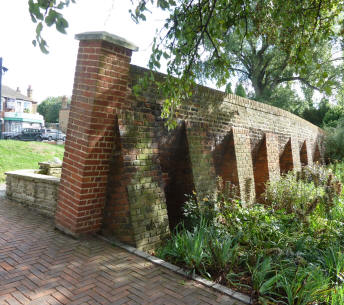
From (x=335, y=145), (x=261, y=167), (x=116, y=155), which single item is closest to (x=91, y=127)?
(x=116, y=155)

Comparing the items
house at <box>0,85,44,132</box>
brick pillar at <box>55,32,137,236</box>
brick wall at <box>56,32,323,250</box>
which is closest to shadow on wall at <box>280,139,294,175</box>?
brick wall at <box>56,32,323,250</box>

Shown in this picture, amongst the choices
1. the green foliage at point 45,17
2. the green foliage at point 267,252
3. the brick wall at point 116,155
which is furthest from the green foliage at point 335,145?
the green foliage at point 45,17

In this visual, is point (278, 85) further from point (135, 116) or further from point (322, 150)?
point (135, 116)

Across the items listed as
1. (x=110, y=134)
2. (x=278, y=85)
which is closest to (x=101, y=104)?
(x=110, y=134)

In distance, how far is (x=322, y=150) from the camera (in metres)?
17.9

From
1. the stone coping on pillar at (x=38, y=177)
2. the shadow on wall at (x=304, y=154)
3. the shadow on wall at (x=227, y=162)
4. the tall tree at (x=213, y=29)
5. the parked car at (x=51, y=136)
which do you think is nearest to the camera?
the tall tree at (x=213, y=29)

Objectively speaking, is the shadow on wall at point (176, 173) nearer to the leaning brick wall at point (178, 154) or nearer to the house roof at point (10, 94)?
the leaning brick wall at point (178, 154)

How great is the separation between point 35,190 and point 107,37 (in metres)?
3.22

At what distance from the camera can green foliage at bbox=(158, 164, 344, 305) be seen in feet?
10.5

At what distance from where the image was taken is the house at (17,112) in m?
43.1

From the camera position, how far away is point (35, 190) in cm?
571

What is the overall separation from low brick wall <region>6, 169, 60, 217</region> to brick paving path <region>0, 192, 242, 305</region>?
3.19ft

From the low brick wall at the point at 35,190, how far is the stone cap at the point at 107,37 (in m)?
2.46

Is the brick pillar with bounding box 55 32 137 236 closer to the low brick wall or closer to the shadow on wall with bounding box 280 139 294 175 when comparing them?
the low brick wall
